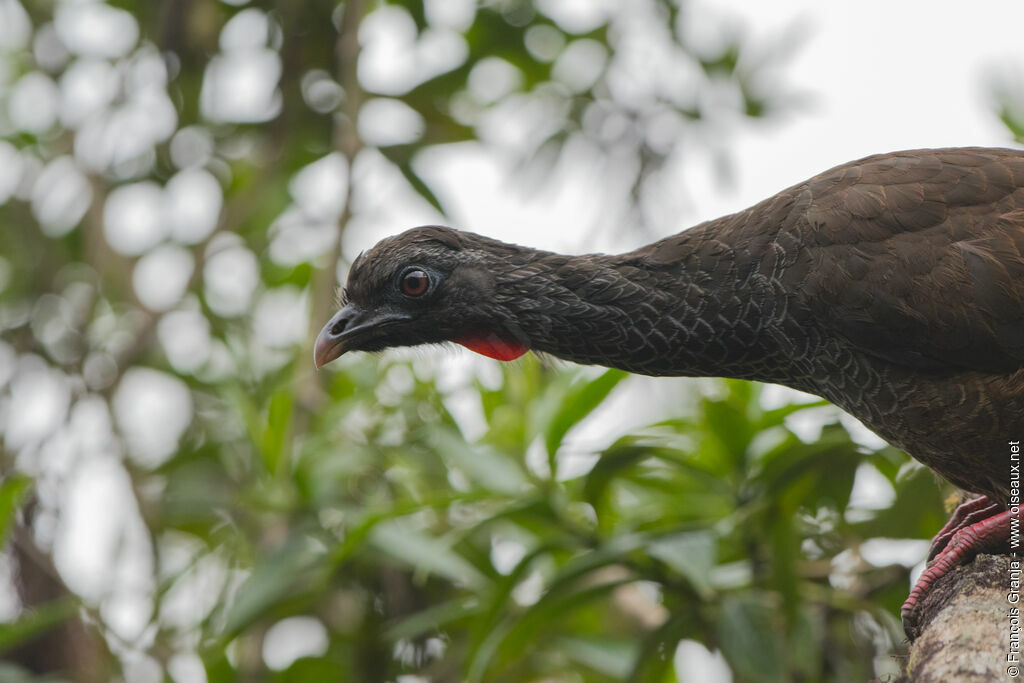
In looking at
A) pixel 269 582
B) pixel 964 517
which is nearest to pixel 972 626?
pixel 964 517

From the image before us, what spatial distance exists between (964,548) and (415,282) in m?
1.59

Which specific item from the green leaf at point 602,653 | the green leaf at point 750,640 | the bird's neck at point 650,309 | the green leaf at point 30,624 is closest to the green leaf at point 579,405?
the bird's neck at point 650,309

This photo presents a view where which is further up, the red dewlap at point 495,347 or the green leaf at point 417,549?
the red dewlap at point 495,347

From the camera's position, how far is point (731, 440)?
3199 millimetres

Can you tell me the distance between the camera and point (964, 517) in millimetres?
2852

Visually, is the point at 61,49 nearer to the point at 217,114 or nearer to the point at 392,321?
the point at 217,114

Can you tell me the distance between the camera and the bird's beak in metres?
3.03

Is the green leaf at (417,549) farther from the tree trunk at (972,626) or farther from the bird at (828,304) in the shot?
the tree trunk at (972,626)

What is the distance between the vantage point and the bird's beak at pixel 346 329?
303cm

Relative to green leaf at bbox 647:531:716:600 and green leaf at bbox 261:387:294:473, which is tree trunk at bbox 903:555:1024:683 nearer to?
green leaf at bbox 647:531:716:600

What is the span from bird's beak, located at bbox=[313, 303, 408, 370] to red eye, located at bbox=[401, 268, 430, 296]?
79 millimetres

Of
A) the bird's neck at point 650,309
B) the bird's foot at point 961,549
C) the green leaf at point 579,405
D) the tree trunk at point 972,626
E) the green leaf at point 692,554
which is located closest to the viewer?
the tree trunk at point 972,626

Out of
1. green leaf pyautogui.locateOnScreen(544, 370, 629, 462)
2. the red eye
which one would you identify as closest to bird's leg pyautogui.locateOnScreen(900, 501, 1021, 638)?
green leaf pyautogui.locateOnScreen(544, 370, 629, 462)

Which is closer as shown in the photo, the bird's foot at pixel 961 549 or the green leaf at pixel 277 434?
the bird's foot at pixel 961 549
